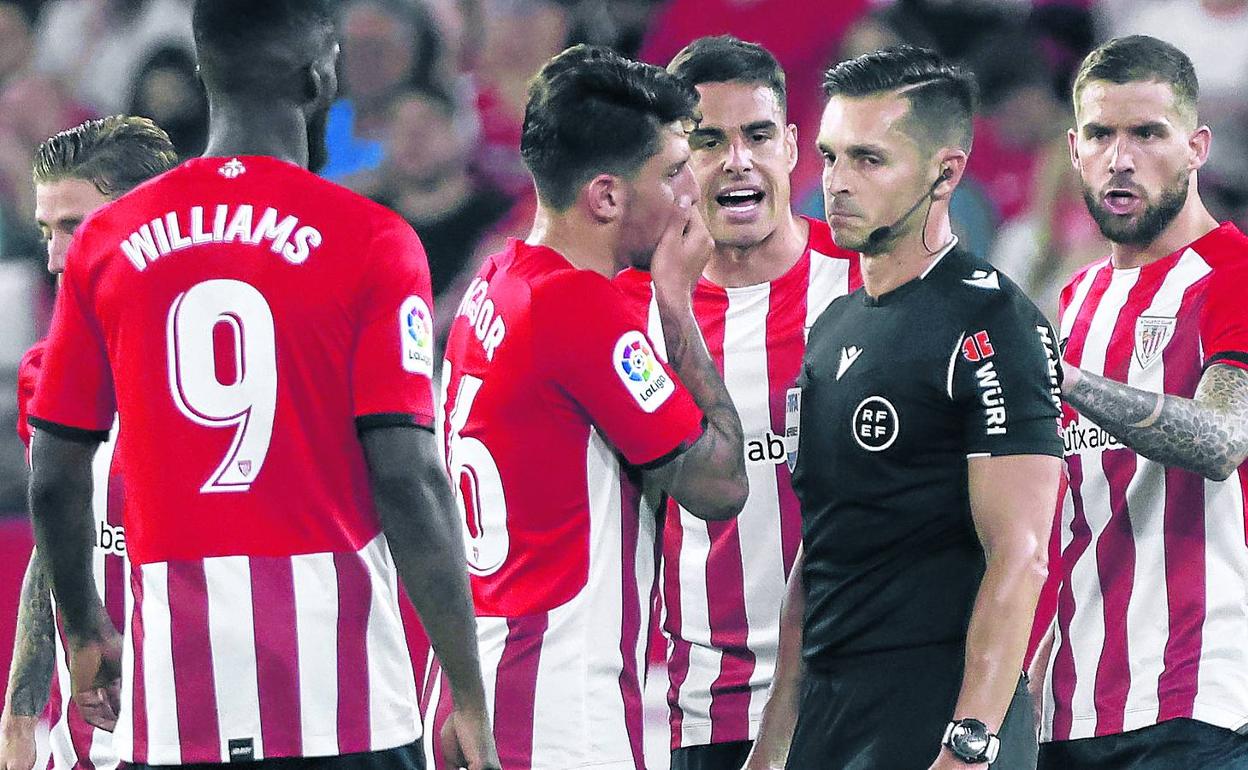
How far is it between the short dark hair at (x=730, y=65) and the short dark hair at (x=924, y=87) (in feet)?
3.58

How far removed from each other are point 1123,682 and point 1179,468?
0.50 meters

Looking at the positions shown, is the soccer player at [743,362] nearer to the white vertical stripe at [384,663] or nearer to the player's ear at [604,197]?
the player's ear at [604,197]

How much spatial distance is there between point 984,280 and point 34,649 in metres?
2.18

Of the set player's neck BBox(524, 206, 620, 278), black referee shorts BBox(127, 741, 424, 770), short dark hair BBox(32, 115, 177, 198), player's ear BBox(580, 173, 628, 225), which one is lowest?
black referee shorts BBox(127, 741, 424, 770)

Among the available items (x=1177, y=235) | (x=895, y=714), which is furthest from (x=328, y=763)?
(x=1177, y=235)

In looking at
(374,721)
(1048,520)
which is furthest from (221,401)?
(1048,520)

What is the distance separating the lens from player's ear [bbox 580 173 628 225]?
2.99 metres

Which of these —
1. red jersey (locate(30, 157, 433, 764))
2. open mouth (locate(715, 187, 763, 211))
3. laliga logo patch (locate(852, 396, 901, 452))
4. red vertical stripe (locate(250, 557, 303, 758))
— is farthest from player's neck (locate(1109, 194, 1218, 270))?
red vertical stripe (locate(250, 557, 303, 758))

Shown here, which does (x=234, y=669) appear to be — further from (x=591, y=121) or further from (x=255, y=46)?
(x=591, y=121)

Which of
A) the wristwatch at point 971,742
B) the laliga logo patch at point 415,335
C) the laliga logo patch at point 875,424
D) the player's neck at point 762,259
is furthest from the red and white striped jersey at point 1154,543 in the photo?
the laliga logo patch at point 415,335

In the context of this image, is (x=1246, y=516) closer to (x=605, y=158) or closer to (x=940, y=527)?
(x=940, y=527)

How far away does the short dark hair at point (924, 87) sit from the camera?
303cm

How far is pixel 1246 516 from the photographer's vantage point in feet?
12.2

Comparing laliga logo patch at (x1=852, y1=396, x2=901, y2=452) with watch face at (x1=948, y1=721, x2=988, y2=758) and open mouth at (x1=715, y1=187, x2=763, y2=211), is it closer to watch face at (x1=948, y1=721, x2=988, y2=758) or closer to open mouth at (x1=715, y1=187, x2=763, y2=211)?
watch face at (x1=948, y1=721, x2=988, y2=758)
